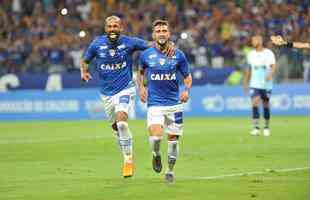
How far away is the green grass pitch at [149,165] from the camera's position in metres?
13.5

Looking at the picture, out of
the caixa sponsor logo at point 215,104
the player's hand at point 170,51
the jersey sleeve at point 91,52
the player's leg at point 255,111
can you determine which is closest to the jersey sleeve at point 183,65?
the player's hand at point 170,51

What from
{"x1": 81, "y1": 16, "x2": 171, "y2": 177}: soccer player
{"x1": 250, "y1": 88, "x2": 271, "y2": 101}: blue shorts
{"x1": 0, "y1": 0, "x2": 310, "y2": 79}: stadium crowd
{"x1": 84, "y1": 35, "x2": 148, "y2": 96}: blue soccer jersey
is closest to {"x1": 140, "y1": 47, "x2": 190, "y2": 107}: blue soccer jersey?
{"x1": 81, "y1": 16, "x2": 171, "y2": 177}: soccer player

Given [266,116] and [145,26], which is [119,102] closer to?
[266,116]

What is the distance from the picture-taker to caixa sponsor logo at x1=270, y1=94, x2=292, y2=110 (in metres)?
34.6

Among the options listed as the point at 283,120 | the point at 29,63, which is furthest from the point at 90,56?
the point at 29,63

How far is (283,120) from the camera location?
1255 inches

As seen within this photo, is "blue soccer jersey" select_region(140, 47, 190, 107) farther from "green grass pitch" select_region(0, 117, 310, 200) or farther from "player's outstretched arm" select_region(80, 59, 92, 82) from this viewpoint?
"player's outstretched arm" select_region(80, 59, 92, 82)

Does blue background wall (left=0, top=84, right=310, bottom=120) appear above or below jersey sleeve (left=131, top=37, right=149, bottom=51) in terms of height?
below

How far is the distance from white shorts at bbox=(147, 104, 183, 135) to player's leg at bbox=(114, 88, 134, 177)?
1062 millimetres

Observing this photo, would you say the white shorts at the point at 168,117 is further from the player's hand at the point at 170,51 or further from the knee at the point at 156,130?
the player's hand at the point at 170,51

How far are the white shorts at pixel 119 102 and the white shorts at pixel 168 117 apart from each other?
4.54 ft

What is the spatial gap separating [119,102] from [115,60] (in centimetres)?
72

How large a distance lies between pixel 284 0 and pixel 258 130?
540 inches

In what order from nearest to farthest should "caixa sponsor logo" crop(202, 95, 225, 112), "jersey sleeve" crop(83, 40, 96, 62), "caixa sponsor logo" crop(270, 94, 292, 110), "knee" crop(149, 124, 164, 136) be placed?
"knee" crop(149, 124, 164, 136) < "jersey sleeve" crop(83, 40, 96, 62) < "caixa sponsor logo" crop(270, 94, 292, 110) < "caixa sponsor logo" crop(202, 95, 225, 112)
